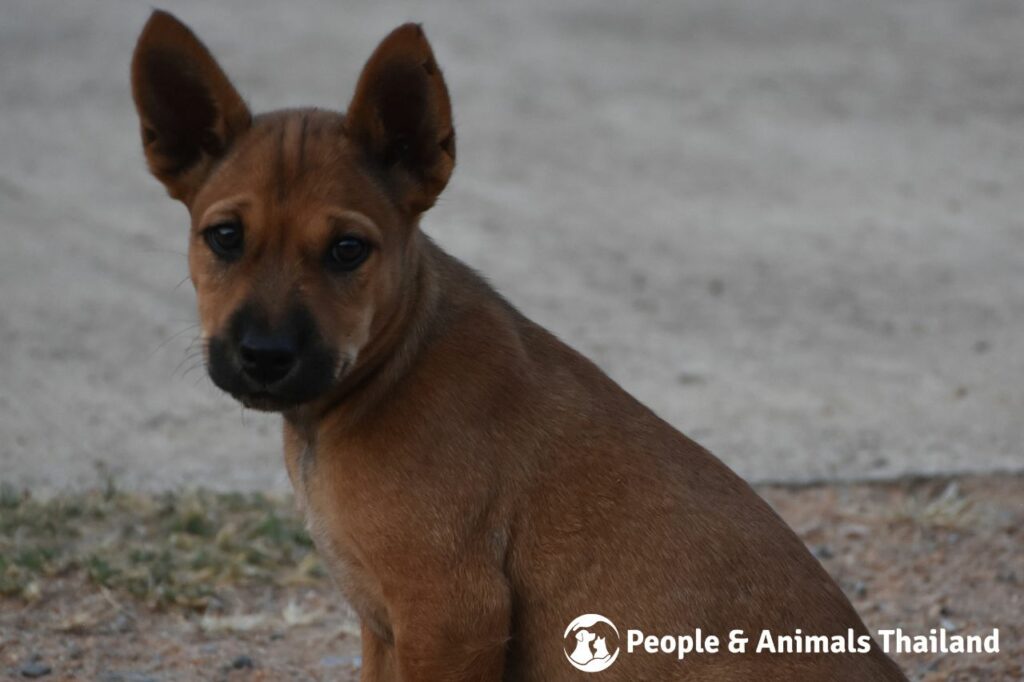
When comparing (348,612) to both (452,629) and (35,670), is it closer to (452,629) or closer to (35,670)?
(35,670)

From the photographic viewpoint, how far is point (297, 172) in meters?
4.32

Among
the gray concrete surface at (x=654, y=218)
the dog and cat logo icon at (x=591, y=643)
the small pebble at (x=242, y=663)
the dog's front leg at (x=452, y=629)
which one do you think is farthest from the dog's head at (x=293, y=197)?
the gray concrete surface at (x=654, y=218)

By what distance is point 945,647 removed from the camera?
234 inches

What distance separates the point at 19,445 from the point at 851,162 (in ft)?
24.6

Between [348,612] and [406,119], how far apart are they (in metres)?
2.43

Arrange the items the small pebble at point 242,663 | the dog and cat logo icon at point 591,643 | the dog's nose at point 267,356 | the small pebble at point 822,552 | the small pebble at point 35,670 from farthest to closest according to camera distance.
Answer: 1. the small pebble at point 822,552
2. the small pebble at point 242,663
3. the small pebble at point 35,670
4. the dog and cat logo icon at point 591,643
5. the dog's nose at point 267,356

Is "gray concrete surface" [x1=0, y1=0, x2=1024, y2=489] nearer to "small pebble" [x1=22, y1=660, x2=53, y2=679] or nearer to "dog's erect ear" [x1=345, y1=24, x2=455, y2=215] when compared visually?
"small pebble" [x1=22, y1=660, x2=53, y2=679]

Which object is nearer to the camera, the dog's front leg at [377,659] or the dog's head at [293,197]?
the dog's head at [293,197]

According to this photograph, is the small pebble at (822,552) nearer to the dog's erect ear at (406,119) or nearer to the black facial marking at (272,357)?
the dog's erect ear at (406,119)

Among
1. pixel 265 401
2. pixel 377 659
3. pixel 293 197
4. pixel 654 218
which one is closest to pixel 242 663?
pixel 377 659

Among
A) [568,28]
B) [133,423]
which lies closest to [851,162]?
[568,28]

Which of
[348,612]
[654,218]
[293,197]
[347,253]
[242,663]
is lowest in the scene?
[242,663]

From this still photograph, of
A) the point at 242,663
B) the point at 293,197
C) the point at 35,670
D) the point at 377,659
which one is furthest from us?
the point at 242,663

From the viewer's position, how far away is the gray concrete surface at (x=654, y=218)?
330 inches
